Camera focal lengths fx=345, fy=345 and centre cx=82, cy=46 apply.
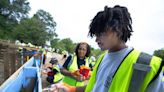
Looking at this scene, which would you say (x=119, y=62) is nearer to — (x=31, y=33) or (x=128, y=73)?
(x=128, y=73)

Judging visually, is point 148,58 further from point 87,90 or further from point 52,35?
point 52,35

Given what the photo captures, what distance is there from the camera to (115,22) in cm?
203

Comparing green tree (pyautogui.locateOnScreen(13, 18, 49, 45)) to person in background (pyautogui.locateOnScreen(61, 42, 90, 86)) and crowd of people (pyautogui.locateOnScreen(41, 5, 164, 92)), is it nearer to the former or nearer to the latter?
person in background (pyautogui.locateOnScreen(61, 42, 90, 86))

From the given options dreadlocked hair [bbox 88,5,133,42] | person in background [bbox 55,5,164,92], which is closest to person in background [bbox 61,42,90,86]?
person in background [bbox 55,5,164,92]

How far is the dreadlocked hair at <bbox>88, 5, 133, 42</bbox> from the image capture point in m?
2.04

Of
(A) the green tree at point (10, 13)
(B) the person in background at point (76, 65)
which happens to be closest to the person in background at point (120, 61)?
(B) the person in background at point (76, 65)

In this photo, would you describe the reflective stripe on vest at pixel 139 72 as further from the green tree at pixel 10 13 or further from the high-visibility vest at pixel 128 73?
the green tree at pixel 10 13

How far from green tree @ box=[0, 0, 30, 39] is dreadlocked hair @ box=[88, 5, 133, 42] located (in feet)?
240

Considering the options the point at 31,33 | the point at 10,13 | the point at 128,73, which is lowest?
the point at 128,73

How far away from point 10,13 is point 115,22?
8529cm

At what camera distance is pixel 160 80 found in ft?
6.07

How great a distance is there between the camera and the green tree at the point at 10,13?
78.4 metres

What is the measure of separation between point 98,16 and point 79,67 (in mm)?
2905

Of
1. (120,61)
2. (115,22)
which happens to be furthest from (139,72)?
(115,22)
